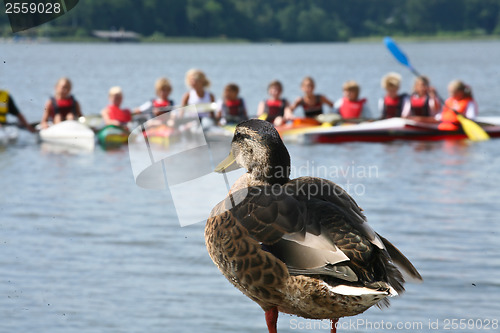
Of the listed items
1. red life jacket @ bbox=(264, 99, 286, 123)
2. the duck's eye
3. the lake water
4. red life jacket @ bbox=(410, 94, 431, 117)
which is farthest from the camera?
red life jacket @ bbox=(410, 94, 431, 117)

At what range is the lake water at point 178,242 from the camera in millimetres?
5324

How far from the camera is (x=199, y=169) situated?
3549mm

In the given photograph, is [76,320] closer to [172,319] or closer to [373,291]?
[172,319]

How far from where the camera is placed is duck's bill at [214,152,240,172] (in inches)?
141

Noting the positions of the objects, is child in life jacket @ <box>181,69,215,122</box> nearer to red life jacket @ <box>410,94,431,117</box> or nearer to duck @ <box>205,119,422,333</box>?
red life jacket @ <box>410,94,431,117</box>

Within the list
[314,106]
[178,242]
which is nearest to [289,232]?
[178,242]

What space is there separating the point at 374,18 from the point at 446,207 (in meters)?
76.3

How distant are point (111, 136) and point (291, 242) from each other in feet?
37.3

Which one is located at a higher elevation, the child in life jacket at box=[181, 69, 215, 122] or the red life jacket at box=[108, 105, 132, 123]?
the child in life jacket at box=[181, 69, 215, 122]

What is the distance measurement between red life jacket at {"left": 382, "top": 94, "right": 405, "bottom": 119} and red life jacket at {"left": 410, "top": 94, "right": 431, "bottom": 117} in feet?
0.71

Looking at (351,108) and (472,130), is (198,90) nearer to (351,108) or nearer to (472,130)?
(351,108)

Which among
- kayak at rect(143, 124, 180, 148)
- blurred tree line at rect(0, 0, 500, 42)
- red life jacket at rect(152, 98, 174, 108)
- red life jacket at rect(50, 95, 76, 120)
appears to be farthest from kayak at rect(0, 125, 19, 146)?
blurred tree line at rect(0, 0, 500, 42)

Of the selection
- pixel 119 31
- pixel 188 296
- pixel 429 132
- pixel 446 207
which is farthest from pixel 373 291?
pixel 119 31

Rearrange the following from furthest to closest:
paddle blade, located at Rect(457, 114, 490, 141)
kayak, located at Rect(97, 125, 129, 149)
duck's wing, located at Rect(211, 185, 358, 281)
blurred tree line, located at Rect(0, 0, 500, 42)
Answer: blurred tree line, located at Rect(0, 0, 500, 42) → kayak, located at Rect(97, 125, 129, 149) → paddle blade, located at Rect(457, 114, 490, 141) → duck's wing, located at Rect(211, 185, 358, 281)
